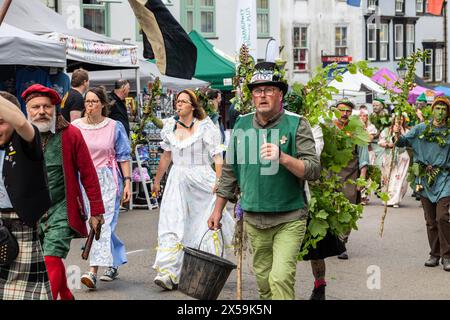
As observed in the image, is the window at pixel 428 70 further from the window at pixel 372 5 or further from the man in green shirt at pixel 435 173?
the man in green shirt at pixel 435 173

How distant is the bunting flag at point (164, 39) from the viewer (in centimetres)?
688

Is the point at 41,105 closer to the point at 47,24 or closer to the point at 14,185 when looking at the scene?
the point at 14,185

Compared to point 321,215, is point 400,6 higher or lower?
higher


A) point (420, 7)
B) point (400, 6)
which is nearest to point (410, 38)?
point (400, 6)

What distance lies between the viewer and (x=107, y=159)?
9.27 metres

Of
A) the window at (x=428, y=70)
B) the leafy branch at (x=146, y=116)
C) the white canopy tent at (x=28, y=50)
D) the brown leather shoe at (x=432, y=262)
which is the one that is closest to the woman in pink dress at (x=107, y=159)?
the brown leather shoe at (x=432, y=262)

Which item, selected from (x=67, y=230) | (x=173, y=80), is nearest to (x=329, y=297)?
(x=67, y=230)

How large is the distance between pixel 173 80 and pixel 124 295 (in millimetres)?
14349

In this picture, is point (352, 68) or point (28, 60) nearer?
point (352, 68)

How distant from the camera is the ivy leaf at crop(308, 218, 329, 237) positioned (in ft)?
24.5

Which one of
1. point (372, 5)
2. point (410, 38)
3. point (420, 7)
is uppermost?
point (420, 7)

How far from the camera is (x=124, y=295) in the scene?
855cm

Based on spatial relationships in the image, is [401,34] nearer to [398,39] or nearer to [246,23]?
[398,39]

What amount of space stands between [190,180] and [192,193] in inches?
5.3
